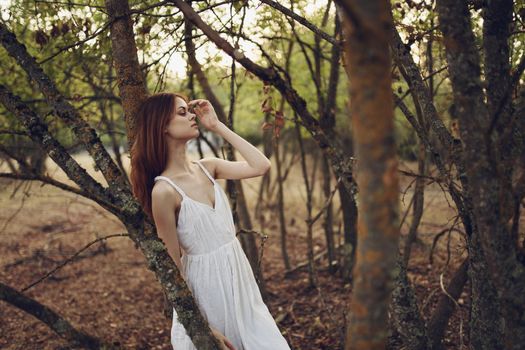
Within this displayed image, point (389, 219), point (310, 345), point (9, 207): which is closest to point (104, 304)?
point (310, 345)

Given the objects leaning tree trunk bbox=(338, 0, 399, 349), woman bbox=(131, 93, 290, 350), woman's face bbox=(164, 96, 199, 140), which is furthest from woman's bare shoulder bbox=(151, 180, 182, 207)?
leaning tree trunk bbox=(338, 0, 399, 349)

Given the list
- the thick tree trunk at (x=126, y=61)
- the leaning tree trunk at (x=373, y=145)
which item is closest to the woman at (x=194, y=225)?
the thick tree trunk at (x=126, y=61)

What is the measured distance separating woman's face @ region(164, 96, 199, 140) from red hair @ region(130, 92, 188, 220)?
1.0 inches

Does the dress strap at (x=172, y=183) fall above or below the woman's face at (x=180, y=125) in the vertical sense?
below

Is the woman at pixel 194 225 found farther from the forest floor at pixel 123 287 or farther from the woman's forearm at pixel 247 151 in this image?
the forest floor at pixel 123 287

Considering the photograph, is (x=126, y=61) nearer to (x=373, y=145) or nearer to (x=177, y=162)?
(x=177, y=162)

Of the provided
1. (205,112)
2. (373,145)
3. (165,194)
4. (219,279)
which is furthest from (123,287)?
(373,145)

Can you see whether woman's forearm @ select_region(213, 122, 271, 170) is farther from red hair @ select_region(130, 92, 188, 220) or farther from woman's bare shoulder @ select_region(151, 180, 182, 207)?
woman's bare shoulder @ select_region(151, 180, 182, 207)

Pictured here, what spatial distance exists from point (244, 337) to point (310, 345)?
2501 millimetres

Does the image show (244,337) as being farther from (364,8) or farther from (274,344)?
(364,8)

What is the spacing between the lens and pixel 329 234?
23.4ft

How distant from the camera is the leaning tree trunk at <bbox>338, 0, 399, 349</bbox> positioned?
3.76 feet

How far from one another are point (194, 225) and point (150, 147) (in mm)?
493

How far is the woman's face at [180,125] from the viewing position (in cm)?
277
